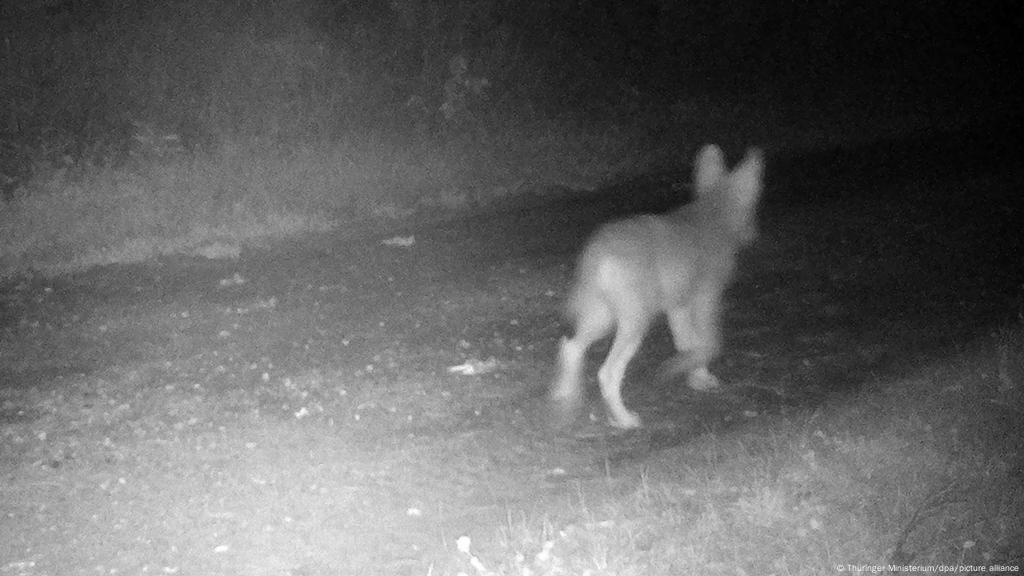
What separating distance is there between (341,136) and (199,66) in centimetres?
202

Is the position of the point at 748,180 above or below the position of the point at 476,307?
above

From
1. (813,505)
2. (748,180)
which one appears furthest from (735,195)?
(813,505)

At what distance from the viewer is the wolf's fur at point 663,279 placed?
6.64 meters

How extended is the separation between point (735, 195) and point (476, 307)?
2.81m

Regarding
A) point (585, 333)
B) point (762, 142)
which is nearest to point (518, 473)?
point (585, 333)

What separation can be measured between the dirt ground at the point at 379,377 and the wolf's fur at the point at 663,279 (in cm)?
28

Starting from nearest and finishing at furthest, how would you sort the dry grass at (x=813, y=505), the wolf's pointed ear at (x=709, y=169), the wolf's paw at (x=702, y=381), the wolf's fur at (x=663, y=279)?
1. the dry grass at (x=813, y=505)
2. the wolf's fur at (x=663, y=279)
3. the wolf's pointed ear at (x=709, y=169)
4. the wolf's paw at (x=702, y=381)

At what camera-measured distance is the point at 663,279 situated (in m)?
6.82

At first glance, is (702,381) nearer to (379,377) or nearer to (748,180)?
(748,180)

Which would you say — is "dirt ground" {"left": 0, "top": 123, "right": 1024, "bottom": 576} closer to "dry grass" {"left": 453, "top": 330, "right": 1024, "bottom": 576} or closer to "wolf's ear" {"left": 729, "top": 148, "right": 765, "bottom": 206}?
"dry grass" {"left": 453, "top": 330, "right": 1024, "bottom": 576}

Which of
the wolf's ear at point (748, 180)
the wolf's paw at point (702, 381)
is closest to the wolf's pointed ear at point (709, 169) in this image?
the wolf's ear at point (748, 180)

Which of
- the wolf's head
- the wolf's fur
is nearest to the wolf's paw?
the wolf's fur

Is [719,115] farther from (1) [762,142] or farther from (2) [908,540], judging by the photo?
(2) [908,540]

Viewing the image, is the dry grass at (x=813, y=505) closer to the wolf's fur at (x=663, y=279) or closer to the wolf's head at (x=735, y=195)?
the wolf's fur at (x=663, y=279)
